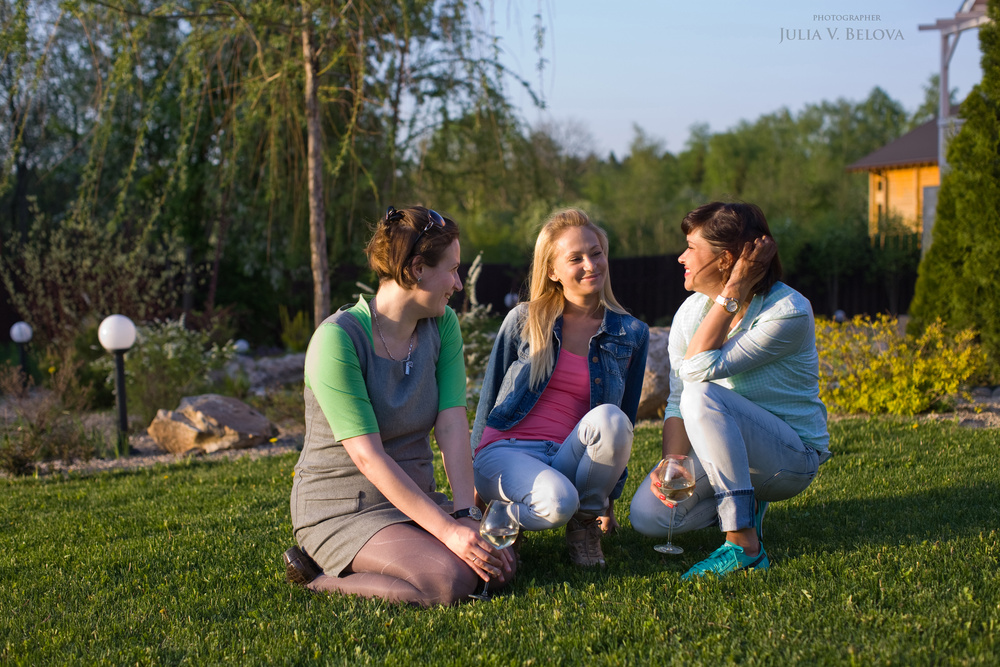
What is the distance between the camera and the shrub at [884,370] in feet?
20.2

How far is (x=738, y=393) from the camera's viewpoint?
315 cm

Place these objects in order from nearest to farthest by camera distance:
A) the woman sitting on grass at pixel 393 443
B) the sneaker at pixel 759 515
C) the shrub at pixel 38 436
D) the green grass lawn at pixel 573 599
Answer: the green grass lawn at pixel 573 599, the woman sitting on grass at pixel 393 443, the sneaker at pixel 759 515, the shrub at pixel 38 436

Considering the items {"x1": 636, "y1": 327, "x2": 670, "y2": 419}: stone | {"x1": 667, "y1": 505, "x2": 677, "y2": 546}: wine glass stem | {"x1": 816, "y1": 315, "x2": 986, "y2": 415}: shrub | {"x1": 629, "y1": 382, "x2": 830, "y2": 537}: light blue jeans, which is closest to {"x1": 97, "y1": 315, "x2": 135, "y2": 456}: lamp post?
{"x1": 636, "y1": 327, "x2": 670, "y2": 419}: stone

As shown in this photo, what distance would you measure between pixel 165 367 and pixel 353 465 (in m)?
5.76

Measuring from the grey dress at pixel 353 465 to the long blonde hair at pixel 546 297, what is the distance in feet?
1.81

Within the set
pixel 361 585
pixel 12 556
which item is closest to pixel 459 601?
pixel 361 585

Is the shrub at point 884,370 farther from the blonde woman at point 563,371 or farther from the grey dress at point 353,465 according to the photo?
the grey dress at point 353,465

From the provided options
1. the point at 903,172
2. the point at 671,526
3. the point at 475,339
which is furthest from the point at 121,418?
the point at 903,172

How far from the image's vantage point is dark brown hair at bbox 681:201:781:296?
300 centimetres

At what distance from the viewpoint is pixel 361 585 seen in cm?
286

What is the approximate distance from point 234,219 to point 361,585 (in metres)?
11.0

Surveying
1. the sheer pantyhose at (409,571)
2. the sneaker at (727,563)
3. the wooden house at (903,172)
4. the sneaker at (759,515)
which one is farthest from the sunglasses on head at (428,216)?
the wooden house at (903,172)

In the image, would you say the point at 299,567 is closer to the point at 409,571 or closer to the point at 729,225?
the point at 409,571

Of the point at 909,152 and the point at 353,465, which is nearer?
the point at 353,465
